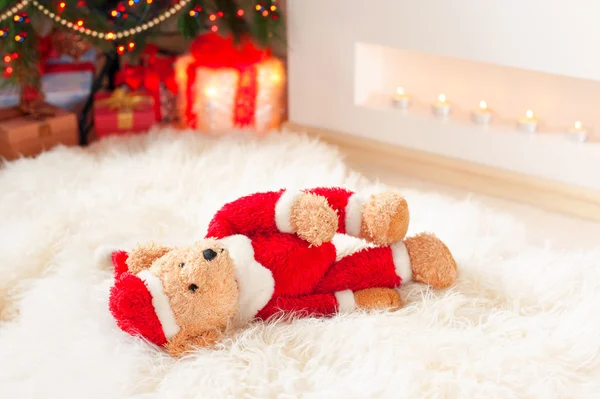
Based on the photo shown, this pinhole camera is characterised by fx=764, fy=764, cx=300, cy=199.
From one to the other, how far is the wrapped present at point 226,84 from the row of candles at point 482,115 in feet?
1.30

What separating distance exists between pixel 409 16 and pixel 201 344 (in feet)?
3.89

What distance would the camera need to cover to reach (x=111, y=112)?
2.25 m

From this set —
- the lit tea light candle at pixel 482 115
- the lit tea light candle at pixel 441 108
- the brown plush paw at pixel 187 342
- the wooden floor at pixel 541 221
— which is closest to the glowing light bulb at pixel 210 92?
the wooden floor at pixel 541 221

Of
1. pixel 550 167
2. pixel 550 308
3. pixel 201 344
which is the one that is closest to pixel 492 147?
pixel 550 167

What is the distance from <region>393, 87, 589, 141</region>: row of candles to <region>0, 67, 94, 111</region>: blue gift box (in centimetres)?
98

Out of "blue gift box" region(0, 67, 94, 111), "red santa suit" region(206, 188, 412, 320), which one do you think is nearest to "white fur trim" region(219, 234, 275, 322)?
"red santa suit" region(206, 188, 412, 320)

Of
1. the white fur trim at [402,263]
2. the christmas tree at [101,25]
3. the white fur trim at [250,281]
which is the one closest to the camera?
the white fur trim at [250,281]

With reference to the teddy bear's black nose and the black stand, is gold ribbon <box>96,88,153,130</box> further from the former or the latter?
the teddy bear's black nose

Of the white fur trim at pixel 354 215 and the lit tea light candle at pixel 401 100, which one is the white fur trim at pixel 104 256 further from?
the lit tea light candle at pixel 401 100

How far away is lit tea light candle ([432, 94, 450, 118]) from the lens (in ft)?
6.89

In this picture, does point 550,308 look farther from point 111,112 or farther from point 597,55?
point 111,112

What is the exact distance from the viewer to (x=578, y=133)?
1.89m

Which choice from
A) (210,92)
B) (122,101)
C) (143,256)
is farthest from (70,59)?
(143,256)

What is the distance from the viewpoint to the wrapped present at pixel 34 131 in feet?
6.84
